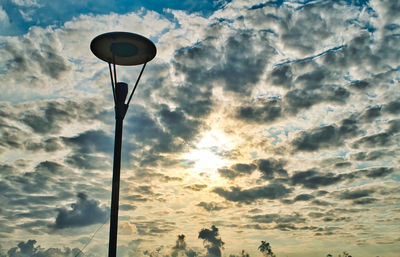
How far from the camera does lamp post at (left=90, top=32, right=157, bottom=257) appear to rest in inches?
867

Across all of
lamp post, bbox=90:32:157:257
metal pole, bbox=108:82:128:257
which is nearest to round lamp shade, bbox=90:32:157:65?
lamp post, bbox=90:32:157:257

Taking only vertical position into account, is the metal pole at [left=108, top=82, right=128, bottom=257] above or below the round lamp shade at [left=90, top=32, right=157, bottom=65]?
below

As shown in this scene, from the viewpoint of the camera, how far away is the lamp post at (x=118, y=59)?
72.2 ft

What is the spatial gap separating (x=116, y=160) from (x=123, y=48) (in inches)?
308

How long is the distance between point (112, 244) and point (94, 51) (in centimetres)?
1294

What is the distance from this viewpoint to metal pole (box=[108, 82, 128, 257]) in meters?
21.7

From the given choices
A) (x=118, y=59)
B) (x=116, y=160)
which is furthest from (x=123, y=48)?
(x=116, y=160)

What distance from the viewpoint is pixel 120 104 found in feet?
80.6

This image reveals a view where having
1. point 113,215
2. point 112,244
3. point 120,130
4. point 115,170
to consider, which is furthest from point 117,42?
point 112,244

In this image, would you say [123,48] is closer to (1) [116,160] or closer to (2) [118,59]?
(2) [118,59]

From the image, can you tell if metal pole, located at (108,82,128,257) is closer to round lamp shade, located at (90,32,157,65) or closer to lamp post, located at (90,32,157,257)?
lamp post, located at (90,32,157,257)

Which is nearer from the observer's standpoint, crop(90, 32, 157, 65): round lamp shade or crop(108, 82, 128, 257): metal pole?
crop(108, 82, 128, 257): metal pole

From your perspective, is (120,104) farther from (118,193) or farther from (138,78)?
(118,193)

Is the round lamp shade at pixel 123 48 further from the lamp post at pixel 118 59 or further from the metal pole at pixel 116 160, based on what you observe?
the metal pole at pixel 116 160
